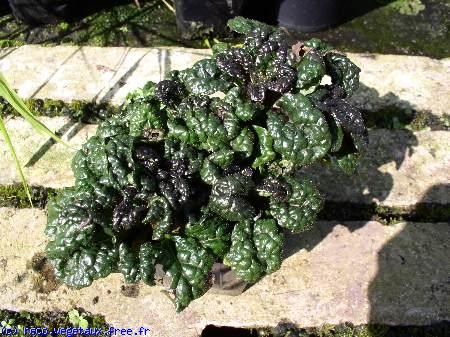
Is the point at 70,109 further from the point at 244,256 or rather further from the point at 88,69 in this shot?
the point at 244,256

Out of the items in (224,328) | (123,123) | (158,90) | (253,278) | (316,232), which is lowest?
(224,328)

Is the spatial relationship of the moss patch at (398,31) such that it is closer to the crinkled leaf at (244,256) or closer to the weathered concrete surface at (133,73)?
the weathered concrete surface at (133,73)

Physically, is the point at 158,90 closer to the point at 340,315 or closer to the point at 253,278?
the point at 253,278

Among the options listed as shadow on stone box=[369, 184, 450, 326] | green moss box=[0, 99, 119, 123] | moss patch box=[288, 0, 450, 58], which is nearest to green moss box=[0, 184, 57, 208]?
green moss box=[0, 99, 119, 123]

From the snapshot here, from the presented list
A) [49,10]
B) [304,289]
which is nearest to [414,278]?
[304,289]

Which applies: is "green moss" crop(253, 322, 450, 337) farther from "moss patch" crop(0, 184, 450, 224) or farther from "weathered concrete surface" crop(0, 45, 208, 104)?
"weathered concrete surface" crop(0, 45, 208, 104)

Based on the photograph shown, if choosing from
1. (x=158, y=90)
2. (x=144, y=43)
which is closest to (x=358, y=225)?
(x=158, y=90)
